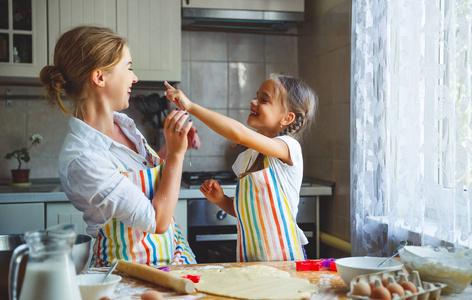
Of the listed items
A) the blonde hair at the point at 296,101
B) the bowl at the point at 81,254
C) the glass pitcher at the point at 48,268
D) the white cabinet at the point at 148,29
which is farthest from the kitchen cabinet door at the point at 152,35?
the glass pitcher at the point at 48,268

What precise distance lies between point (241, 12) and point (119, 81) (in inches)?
57.4

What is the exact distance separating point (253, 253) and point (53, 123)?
1.77 m

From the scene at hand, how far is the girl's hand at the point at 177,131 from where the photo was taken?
1418 mm

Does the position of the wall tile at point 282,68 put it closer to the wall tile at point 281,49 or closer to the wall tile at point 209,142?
the wall tile at point 281,49

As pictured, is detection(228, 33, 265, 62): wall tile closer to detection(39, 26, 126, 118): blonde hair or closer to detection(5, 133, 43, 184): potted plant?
detection(5, 133, 43, 184): potted plant

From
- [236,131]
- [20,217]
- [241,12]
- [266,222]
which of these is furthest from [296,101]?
[20,217]

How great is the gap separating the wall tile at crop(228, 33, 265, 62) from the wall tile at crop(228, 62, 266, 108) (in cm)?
4

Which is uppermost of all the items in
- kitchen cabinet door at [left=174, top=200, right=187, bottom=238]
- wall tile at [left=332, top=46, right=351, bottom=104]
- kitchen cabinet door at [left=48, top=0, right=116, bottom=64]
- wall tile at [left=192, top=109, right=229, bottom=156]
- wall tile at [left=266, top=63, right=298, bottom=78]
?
kitchen cabinet door at [left=48, top=0, right=116, bottom=64]

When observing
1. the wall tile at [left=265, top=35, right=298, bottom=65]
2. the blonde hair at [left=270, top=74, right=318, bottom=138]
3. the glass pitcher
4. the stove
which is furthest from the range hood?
the glass pitcher

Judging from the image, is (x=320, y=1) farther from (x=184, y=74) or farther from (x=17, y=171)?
(x=17, y=171)

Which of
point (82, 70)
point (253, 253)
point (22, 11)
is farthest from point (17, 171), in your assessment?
point (253, 253)

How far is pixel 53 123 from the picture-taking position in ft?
9.66

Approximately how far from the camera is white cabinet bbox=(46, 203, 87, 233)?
7.86ft

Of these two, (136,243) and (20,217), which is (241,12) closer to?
(20,217)
